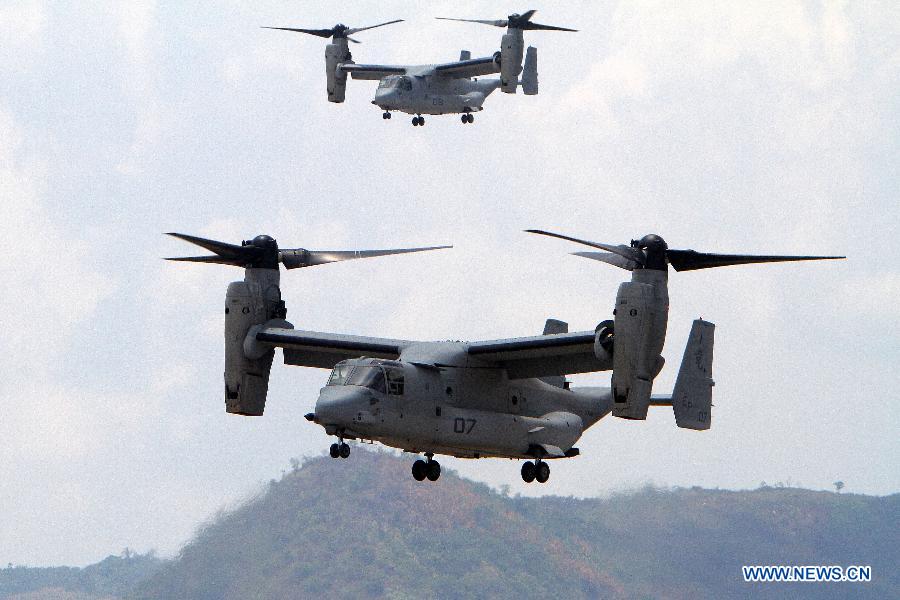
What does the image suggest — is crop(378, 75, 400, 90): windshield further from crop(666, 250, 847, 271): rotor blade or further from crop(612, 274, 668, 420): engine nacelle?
crop(612, 274, 668, 420): engine nacelle

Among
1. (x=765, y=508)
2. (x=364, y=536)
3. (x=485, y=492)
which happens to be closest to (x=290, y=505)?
(x=364, y=536)

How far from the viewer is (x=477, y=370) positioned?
45.6 m

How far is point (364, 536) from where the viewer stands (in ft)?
496

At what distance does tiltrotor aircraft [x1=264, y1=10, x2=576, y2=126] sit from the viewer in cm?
8181

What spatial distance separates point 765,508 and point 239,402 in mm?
69069

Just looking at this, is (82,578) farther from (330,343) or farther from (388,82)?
(330,343)

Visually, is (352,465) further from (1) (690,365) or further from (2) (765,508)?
(1) (690,365)

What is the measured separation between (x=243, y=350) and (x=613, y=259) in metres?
11.9

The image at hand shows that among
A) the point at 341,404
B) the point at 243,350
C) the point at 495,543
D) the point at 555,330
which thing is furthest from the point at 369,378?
the point at 495,543

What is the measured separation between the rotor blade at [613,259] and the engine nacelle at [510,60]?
38608mm

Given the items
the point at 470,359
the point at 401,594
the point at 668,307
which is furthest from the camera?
the point at 401,594

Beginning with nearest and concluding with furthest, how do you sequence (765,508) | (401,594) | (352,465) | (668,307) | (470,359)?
(668,307), (470,359), (765,508), (401,594), (352,465)

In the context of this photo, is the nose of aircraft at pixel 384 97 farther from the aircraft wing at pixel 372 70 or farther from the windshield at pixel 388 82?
the aircraft wing at pixel 372 70

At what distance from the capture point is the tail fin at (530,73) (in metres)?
101
